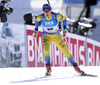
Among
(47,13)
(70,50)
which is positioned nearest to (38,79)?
(47,13)

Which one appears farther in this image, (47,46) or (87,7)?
(87,7)

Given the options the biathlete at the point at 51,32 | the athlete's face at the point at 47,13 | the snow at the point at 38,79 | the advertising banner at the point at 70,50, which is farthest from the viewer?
the advertising banner at the point at 70,50

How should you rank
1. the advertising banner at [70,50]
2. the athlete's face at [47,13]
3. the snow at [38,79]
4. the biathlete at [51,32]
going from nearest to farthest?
the snow at [38,79] < the athlete's face at [47,13] < the biathlete at [51,32] < the advertising banner at [70,50]

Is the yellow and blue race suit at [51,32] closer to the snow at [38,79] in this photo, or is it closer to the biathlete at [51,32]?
the biathlete at [51,32]

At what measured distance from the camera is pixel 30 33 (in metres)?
10.2

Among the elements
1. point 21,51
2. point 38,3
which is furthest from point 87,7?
point 21,51

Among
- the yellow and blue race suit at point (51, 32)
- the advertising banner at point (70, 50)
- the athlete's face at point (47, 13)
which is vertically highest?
the athlete's face at point (47, 13)

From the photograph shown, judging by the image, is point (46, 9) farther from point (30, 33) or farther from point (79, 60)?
point (79, 60)

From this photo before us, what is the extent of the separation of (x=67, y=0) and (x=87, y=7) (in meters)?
1.21

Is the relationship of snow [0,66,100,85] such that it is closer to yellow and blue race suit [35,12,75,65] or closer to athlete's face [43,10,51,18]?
yellow and blue race suit [35,12,75,65]

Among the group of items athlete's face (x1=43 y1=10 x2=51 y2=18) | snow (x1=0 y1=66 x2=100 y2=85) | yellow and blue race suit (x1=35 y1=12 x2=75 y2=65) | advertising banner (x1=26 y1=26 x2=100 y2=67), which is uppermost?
athlete's face (x1=43 y1=10 x2=51 y2=18)

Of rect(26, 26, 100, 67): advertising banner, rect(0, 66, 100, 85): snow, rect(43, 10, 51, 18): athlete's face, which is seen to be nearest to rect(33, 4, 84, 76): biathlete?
rect(43, 10, 51, 18): athlete's face

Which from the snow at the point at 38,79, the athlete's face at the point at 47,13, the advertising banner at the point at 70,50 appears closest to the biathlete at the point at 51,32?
the athlete's face at the point at 47,13

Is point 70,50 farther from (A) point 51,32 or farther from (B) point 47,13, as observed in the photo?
(B) point 47,13
